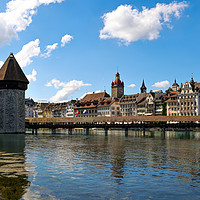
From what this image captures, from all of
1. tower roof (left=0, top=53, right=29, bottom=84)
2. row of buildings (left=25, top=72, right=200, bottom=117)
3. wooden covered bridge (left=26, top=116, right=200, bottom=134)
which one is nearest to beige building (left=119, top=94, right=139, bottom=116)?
row of buildings (left=25, top=72, right=200, bottom=117)

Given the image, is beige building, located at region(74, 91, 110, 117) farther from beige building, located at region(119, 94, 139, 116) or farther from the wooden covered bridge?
the wooden covered bridge

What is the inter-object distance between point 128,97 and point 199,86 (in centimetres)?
3133

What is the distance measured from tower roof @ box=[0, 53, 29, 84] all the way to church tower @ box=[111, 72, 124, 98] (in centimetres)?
7387

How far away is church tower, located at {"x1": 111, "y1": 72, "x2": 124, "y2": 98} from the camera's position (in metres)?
131

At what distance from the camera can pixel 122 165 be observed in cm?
1670

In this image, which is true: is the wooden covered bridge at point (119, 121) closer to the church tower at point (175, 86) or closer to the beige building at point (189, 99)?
the beige building at point (189, 99)

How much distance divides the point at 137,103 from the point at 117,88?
23733 mm

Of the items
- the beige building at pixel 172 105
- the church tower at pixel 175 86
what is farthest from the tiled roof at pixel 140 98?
the beige building at pixel 172 105

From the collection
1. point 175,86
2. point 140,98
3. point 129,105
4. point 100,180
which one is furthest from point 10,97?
point 175,86

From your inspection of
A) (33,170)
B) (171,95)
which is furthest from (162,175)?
(171,95)

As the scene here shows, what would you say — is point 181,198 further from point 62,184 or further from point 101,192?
point 62,184

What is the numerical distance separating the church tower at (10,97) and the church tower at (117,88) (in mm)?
74922

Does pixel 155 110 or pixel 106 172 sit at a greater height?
pixel 155 110

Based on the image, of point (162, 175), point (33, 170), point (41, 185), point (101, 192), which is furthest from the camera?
point (33, 170)
